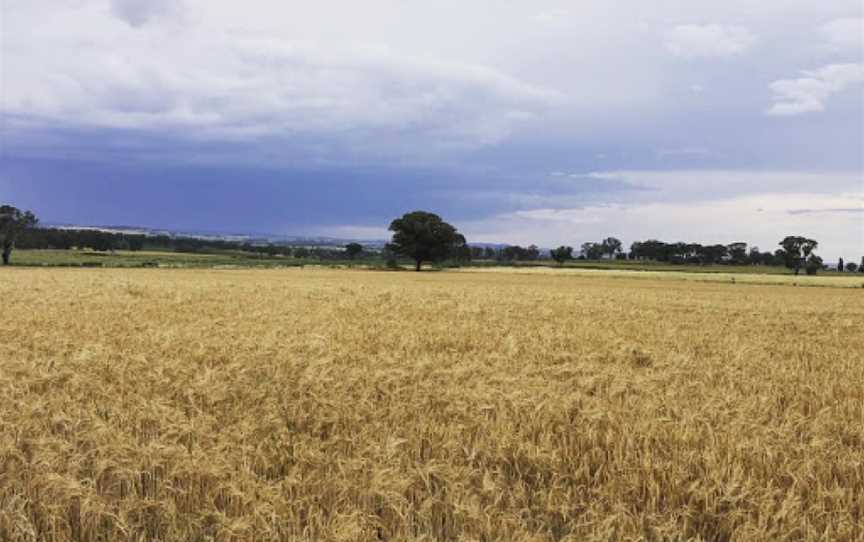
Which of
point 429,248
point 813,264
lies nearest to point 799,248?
point 813,264

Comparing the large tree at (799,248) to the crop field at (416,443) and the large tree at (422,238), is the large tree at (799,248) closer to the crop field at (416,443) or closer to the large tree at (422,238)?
the large tree at (422,238)

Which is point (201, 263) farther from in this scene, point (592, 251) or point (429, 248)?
point (592, 251)

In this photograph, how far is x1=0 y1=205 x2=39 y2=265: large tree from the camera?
9669cm

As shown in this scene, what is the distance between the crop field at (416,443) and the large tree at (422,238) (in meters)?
91.6

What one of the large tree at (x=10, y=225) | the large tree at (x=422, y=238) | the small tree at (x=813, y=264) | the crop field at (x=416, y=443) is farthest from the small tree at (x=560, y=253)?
the crop field at (x=416, y=443)

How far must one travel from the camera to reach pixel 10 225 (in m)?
98.1

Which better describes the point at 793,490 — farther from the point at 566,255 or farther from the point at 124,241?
the point at 124,241

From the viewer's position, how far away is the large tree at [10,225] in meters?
96.7

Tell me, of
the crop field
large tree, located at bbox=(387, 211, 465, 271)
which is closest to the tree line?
large tree, located at bbox=(387, 211, 465, 271)

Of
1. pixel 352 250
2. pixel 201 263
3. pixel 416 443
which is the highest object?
pixel 352 250

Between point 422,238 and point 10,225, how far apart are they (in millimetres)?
62579

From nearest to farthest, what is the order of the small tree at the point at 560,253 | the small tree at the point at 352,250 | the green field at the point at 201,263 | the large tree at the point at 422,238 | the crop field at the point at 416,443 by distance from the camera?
the crop field at the point at 416,443
the green field at the point at 201,263
the large tree at the point at 422,238
the small tree at the point at 560,253
the small tree at the point at 352,250

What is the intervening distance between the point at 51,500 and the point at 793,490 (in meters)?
5.05

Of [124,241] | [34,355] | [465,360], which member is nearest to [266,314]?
[34,355]
